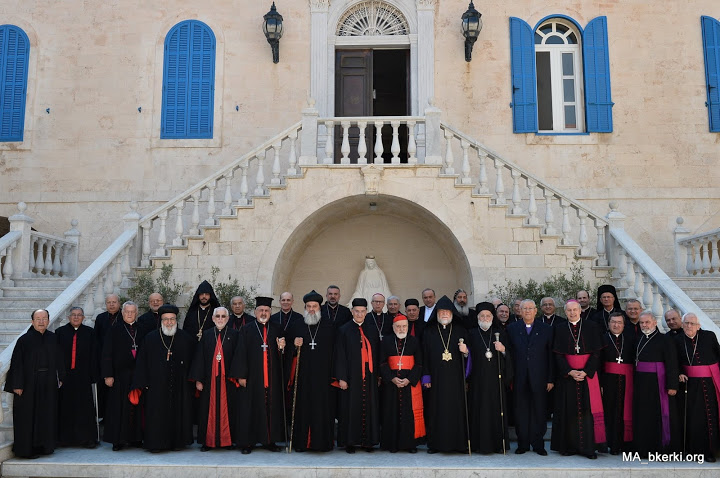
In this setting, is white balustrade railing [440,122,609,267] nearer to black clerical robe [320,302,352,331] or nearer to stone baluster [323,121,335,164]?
stone baluster [323,121,335,164]

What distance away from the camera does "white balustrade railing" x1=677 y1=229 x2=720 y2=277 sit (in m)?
9.86

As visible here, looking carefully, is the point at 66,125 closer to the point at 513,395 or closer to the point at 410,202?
the point at 410,202

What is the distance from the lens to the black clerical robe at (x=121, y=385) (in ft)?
22.5

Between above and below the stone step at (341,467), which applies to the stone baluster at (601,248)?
above

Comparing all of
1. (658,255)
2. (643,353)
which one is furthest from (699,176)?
(643,353)

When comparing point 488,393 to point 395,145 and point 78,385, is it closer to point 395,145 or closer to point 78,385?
point 395,145

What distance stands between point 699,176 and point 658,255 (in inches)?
64.1

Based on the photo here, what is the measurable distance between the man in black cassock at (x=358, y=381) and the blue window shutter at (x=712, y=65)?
27.4ft

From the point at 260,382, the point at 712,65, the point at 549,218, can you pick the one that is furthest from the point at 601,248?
the point at 260,382

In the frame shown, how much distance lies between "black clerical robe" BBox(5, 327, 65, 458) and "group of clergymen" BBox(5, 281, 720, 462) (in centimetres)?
1

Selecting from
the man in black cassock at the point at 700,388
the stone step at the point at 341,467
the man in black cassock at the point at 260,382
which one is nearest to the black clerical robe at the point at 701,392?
the man in black cassock at the point at 700,388

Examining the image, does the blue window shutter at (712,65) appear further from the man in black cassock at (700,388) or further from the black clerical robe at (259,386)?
the black clerical robe at (259,386)

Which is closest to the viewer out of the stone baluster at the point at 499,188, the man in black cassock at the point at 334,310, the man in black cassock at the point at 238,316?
the man in black cassock at the point at 238,316

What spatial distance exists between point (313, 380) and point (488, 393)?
1.85 meters
